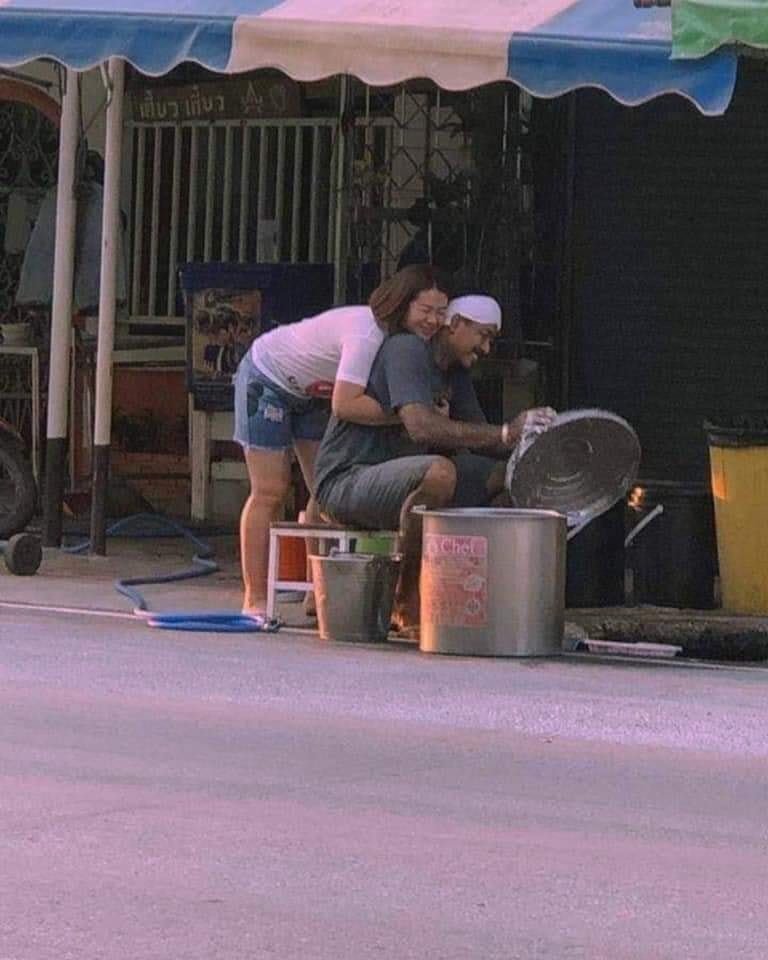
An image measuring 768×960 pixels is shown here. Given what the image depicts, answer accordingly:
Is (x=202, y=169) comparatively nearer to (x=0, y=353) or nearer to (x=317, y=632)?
(x=0, y=353)

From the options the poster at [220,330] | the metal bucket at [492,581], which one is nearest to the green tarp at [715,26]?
the metal bucket at [492,581]

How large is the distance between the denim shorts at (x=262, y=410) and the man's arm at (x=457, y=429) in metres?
0.84

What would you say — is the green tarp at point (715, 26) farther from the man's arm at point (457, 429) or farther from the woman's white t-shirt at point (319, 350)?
the woman's white t-shirt at point (319, 350)

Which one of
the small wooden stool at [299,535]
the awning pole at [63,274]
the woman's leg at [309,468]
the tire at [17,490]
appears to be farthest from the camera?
the tire at [17,490]

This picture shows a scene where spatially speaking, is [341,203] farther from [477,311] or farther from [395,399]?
[395,399]

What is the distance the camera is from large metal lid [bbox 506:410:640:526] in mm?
9547

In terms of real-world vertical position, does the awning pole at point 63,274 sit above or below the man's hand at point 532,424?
above

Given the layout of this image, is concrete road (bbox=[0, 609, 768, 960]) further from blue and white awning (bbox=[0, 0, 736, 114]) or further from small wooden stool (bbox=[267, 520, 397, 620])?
blue and white awning (bbox=[0, 0, 736, 114])

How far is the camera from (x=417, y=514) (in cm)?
948

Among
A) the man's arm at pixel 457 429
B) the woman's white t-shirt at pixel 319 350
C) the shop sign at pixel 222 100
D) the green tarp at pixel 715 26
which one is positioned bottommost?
the man's arm at pixel 457 429

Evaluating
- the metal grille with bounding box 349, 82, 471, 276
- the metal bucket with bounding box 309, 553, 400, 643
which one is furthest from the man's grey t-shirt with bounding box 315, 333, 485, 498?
the metal grille with bounding box 349, 82, 471, 276

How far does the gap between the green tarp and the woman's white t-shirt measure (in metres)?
1.79

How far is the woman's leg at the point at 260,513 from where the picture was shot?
33.4ft

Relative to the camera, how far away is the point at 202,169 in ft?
48.9
